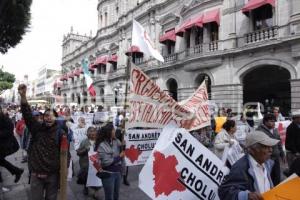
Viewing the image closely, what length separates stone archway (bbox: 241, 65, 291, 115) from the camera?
21.5 m

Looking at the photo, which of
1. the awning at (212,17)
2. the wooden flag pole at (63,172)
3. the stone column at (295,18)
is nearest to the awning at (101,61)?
the awning at (212,17)

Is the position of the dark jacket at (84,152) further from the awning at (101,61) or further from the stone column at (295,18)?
the awning at (101,61)

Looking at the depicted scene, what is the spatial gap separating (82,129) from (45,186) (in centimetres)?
509

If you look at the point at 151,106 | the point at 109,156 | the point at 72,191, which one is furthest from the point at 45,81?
the point at 109,156

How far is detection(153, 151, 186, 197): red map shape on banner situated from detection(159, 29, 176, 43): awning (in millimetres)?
22261

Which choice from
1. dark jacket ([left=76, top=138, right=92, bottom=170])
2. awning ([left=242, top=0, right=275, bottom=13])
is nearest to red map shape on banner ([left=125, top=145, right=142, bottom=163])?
dark jacket ([left=76, top=138, right=92, bottom=170])

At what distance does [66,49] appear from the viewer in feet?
202

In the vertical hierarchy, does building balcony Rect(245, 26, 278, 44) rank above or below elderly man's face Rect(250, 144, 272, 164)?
above

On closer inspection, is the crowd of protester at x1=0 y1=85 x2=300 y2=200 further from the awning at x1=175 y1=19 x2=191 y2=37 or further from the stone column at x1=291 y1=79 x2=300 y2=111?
the awning at x1=175 y1=19 x2=191 y2=37

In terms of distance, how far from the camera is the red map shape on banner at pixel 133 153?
7.61 metres

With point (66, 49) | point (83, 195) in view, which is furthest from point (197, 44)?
point (66, 49)

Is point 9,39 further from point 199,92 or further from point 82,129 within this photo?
point 199,92

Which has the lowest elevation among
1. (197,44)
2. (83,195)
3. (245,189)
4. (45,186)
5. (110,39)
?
(83,195)

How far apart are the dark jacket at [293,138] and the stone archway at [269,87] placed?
14790mm
